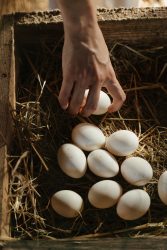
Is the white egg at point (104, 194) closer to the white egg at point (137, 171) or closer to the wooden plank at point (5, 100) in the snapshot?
the white egg at point (137, 171)

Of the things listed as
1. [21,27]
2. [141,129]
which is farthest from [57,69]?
[141,129]

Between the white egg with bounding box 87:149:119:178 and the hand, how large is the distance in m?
0.11

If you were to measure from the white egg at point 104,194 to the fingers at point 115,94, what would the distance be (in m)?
0.20

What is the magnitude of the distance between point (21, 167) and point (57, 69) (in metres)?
0.28

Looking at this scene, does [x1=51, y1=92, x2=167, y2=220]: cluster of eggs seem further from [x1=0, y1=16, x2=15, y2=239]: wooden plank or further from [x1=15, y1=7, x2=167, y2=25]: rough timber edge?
[x1=15, y1=7, x2=167, y2=25]: rough timber edge

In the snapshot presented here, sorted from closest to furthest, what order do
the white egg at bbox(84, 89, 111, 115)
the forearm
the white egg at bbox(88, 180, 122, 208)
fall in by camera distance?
the forearm
the white egg at bbox(88, 180, 122, 208)
the white egg at bbox(84, 89, 111, 115)

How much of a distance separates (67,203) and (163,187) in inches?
8.8

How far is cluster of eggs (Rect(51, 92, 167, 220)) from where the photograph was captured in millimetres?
1188

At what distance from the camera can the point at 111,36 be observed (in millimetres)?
1359

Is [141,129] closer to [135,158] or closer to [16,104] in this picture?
[135,158]

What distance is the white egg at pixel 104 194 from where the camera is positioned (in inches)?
46.8

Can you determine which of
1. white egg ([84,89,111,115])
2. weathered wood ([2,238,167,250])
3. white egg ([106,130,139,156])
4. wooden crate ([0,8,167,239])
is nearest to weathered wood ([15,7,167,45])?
wooden crate ([0,8,167,239])

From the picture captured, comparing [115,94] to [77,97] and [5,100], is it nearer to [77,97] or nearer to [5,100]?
[77,97]

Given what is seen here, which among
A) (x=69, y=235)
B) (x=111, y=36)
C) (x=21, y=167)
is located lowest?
(x=69, y=235)
